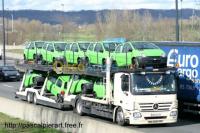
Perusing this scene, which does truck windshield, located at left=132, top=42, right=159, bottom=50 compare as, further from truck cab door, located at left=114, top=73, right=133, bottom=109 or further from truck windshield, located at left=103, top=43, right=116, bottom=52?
truck cab door, located at left=114, top=73, right=133, bottom=109

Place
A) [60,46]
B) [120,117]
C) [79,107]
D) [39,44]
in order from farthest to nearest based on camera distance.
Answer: [39,44], [60,46], [79,107], [120,117]

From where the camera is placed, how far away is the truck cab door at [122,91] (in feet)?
64.3

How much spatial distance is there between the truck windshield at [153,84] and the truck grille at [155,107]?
0.38 metres

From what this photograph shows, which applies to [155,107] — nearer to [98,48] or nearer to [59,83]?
[98,48]

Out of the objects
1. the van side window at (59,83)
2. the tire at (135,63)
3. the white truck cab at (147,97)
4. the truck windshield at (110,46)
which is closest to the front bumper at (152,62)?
the tire at (135,63)

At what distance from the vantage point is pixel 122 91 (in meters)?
20.0

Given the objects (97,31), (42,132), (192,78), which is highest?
(97,31)

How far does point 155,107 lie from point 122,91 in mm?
1283

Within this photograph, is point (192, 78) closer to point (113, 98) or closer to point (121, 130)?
point (113, 98)

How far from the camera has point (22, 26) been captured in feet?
577

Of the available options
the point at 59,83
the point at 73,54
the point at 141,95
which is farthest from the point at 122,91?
the point at 73,54

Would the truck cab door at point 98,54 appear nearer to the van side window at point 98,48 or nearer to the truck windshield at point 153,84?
the van side window at point 98,48

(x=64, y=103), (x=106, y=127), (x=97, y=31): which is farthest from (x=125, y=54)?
(x=97, y=31)

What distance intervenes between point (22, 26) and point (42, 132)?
160 m
